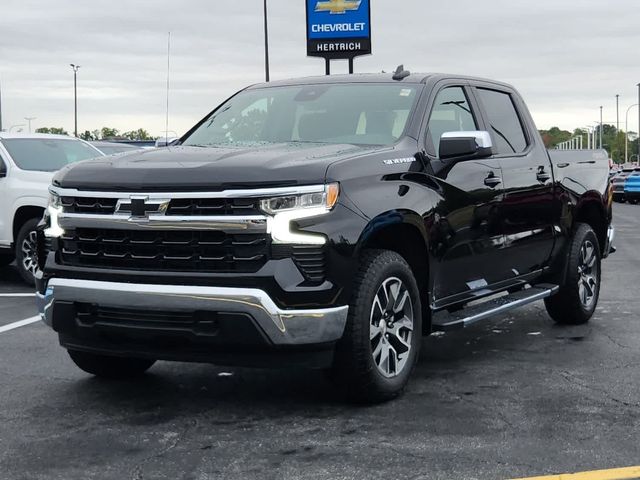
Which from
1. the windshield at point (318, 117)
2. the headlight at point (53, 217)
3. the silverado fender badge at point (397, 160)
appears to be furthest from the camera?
the windshield at point (318, 117)

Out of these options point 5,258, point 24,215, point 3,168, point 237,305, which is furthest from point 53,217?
point 5,258

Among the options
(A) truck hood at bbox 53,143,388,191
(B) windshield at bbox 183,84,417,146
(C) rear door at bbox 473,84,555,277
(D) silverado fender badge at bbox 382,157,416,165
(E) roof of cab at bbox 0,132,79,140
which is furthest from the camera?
(E) roof of cab at bbox 0,132,79,140

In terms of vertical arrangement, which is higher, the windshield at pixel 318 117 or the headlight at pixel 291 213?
the windshield at pixel 318 117

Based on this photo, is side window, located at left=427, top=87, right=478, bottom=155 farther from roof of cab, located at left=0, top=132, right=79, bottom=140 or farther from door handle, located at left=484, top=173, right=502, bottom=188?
roof of cab, located at left=0, top=132, right=79, bottom=140

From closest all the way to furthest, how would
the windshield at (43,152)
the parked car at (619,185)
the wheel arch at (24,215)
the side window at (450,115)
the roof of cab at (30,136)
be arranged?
the side window at (450,115) < the wheel arch at (24,215) < the windshield at (43,152) < the roof of cab at (30,136) < the parked car at (619,185)

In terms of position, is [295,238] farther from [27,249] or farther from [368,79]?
[27,249]

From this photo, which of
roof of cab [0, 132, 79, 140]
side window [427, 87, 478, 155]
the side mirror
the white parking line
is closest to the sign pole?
roof of cab [0, 132, 79, 140]

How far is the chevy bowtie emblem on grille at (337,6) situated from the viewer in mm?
29984

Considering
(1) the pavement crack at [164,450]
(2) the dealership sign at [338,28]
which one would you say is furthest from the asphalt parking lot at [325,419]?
(2) the dealership sign at [338,28]

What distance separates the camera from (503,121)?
7.21 meters

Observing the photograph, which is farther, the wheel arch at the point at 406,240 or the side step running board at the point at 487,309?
the side step running board at the point at 487,309

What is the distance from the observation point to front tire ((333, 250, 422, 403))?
501 centimetres

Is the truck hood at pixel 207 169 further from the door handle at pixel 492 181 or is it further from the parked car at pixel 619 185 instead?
the parked car at pixel 619 185

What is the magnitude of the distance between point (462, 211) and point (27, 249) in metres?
6.42
